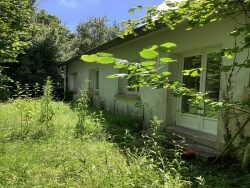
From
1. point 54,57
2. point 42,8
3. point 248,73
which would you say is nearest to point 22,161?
point 248,73

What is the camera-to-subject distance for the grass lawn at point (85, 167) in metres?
3.40

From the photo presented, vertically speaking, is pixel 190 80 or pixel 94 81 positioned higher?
pixel 190 80

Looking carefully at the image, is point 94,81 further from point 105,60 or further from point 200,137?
point 105,60

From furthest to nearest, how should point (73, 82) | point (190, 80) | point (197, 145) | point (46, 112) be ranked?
point (73, 82) → point (190, 80) → point (46, 112) → point (197, 145)

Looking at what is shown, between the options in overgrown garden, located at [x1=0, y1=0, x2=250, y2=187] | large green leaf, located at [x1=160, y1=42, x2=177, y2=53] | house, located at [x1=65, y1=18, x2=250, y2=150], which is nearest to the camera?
large green leaf, located at [x1=160, y1=42, x2=177, y2=53]

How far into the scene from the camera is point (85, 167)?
3732mm

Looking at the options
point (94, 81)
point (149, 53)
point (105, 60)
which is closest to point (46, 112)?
point (105, 60)

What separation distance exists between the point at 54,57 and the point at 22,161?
17.2 meters

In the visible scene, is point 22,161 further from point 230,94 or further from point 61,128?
point 230,94

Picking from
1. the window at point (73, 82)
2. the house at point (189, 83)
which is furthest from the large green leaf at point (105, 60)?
the window at point (73, 82)

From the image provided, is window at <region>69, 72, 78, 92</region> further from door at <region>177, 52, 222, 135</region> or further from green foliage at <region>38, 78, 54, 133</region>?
door at <region>177, 52, 222, 135</region>

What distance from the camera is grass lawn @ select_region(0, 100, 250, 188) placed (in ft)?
11.2

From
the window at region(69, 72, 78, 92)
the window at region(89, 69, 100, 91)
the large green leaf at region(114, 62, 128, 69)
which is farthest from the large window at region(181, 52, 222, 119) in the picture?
the window at region(69, 72, 78, 92)

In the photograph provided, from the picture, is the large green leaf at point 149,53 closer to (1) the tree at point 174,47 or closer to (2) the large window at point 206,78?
(1) the tree at point 174,47
